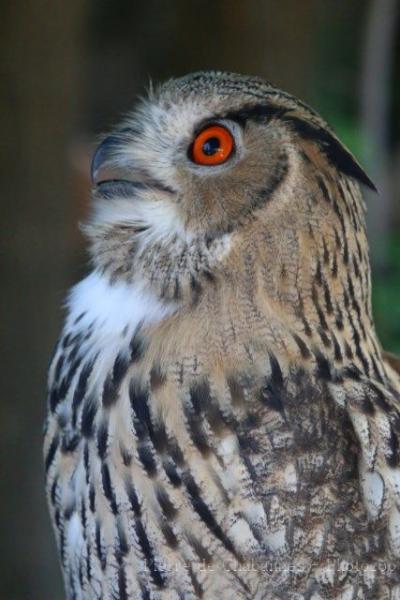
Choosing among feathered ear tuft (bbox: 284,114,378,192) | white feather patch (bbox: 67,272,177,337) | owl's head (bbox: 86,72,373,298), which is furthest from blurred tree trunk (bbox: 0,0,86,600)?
feathered ear tuft (bbox: 284,114,378,192)

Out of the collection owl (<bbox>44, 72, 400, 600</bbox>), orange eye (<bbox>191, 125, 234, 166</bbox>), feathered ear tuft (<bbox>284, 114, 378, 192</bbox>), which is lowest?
owl (<bbox>44, 72, 400, 600</bbox>)

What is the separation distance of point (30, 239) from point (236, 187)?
49.9 inches

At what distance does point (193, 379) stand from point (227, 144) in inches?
14.3

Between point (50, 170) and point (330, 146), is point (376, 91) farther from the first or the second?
point (330, 146)

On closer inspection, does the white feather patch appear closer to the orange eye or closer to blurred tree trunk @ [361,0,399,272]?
the orange eye

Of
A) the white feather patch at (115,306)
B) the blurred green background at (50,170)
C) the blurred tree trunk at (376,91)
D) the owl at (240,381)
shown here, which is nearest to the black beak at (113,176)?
the owl at (240,381)

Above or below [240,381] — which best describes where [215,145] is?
above

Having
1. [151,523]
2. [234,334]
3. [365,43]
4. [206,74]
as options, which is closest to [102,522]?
[151,523]

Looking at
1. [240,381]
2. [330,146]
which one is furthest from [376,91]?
[240,381]

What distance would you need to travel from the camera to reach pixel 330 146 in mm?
1502

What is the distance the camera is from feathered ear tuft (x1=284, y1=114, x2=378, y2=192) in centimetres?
149

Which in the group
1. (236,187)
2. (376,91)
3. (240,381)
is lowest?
(240,381)

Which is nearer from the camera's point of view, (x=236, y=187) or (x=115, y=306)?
(x=236, y=187)

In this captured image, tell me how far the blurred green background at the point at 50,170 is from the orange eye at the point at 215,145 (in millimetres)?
428
